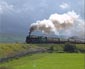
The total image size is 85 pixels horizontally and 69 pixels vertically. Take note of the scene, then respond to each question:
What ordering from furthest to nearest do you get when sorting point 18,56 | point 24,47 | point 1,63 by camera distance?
point 24,47 → point 18,56 → point 1,63

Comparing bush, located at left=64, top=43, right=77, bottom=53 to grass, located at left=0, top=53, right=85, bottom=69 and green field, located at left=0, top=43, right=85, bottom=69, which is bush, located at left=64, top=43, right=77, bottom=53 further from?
grass, located at left=0, top=53, right=85, bottom=69

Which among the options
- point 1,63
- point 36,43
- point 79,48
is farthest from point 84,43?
point 1,63

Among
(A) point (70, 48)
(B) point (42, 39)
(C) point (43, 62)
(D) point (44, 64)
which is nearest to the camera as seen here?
(D) point (44, 64)

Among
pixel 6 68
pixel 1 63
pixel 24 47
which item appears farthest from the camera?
pixel 24 47

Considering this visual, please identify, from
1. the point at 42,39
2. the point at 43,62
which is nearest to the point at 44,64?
the point at 43,62

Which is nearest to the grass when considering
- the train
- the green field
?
the green field

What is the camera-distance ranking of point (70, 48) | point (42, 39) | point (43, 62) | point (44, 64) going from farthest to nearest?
point (42, 39) < point (70, 48) < point (43, 62) < point (44, 64)

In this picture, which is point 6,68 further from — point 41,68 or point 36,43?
point 36,43

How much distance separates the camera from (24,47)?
327 feet

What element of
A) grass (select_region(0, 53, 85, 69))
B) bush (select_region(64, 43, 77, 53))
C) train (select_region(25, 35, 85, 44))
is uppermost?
train (select_region(25, 35, 85, 44))

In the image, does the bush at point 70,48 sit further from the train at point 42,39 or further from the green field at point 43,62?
the green field at point 43,62

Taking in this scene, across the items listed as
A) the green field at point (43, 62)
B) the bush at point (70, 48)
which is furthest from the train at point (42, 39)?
the green field at point (43, 62)

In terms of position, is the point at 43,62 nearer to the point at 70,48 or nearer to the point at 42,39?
the point at 70,48

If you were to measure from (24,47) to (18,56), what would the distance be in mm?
31013
